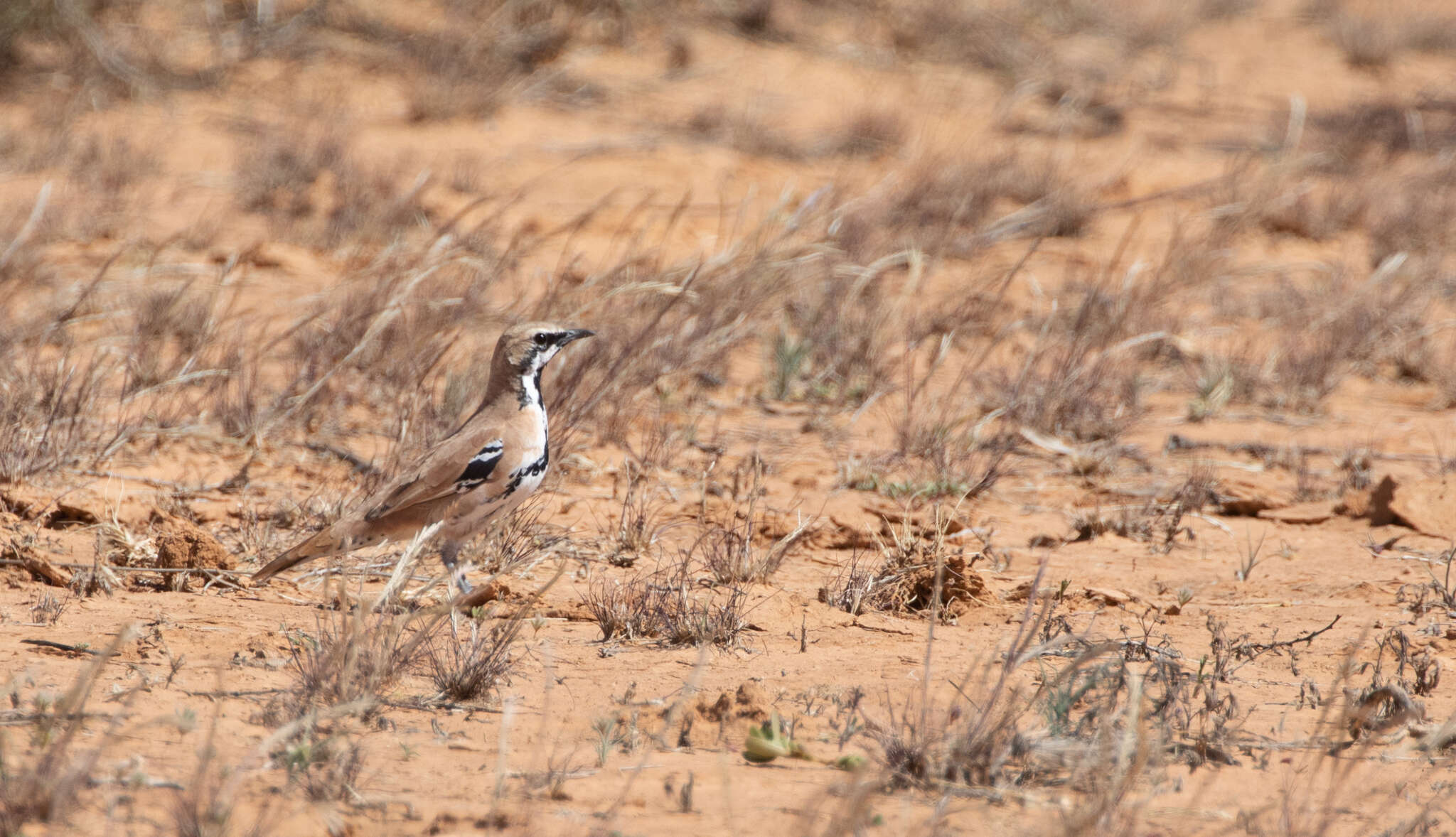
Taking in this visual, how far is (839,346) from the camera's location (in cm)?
812

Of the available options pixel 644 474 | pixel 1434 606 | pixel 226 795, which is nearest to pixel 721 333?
pixel 644 474

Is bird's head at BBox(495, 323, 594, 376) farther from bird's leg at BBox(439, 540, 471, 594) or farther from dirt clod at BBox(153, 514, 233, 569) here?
dirt clod at BBox(153, 514, 233, 569)

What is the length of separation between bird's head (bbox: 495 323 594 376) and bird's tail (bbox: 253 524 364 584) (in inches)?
35.5

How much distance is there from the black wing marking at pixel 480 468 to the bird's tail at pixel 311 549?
16.4 inches

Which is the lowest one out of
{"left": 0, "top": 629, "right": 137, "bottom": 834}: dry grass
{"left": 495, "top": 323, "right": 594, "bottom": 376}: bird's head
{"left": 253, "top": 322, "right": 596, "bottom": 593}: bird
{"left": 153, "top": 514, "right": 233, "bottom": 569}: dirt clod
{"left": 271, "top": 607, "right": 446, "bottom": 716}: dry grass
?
{"left": 0, "top": 629, "right": 137, "bottom": 834}: dry grass

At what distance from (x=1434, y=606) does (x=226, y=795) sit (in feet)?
13.6

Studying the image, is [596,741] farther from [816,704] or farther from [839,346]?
[839,346]

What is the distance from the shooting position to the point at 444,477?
479 cm

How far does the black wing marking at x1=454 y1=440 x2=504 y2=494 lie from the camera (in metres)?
4.79

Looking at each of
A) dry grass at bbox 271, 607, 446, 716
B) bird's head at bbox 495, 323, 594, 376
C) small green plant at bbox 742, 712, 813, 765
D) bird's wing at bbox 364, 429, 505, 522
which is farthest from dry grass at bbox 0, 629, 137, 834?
bird's head at bbox 495, 323, 594, 376

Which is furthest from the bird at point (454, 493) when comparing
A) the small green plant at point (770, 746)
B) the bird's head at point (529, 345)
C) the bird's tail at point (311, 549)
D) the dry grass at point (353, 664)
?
the small green plant at point (770, 746)

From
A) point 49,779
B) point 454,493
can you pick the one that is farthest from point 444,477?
point 49,779

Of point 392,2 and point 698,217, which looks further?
point 392,2

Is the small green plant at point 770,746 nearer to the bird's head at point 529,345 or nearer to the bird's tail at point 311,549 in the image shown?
the bird's tail at point 311,549
